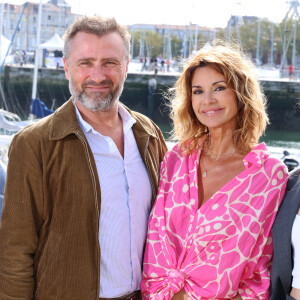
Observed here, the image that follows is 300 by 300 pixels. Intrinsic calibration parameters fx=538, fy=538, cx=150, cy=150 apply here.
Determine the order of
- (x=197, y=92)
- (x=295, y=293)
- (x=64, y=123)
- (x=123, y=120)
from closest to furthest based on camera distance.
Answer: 1. (x=295, y=293)
2. (x=64, y=123)
3. (x=197, y=92)
4. (x=123, y=120)

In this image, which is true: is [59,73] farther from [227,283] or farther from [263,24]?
[227,283]

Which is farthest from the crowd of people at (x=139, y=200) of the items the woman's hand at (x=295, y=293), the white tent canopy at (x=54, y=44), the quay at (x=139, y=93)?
the white tent canopy at (x=54, y=44)

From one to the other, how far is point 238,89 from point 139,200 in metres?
0.72

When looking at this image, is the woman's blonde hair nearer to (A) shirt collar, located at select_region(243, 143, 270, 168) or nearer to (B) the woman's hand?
(A) shirt collar, located at select_region(243, 143, 270, 168)

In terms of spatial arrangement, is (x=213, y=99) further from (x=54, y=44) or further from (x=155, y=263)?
(x=54, y=44)

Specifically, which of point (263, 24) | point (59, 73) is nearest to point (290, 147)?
point (59, 73)

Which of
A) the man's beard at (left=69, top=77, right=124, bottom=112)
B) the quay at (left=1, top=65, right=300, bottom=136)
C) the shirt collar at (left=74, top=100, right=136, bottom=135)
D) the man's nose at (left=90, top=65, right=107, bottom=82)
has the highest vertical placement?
the man's nose at (left=90, top=65, right=107, bottom=82)

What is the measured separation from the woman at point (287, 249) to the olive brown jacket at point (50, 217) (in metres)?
0.77

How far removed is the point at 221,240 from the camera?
2.36 meters

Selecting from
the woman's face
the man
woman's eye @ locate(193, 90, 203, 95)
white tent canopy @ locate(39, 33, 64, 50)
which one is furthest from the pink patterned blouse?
white tent canopy @ locate(39, 33, 64, 50)

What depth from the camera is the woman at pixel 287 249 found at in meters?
2.10

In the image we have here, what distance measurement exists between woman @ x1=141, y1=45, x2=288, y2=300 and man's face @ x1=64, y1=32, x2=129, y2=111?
1.29ft

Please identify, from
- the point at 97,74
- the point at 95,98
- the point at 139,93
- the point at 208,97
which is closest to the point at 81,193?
the point at 95,98

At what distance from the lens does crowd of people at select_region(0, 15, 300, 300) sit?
2297 millimetres
